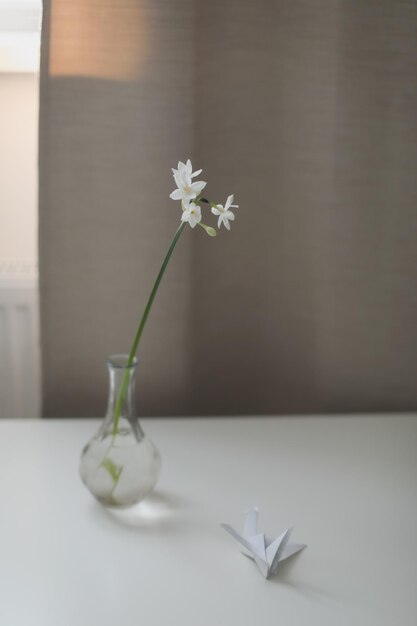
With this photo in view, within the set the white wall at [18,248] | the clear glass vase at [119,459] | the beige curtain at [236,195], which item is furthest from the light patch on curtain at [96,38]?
the clear glass vase at [119,459]

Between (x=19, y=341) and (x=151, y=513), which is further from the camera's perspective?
(x=19, y=341)

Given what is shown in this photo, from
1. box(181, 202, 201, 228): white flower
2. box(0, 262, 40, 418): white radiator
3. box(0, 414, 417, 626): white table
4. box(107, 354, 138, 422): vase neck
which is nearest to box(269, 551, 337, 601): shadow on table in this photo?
box(0, 414, 417, 626): white table

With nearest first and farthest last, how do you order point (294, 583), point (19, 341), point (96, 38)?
point (294, 583) → point (96, 38) → point (19, 341)

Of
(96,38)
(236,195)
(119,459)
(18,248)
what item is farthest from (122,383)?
(18,248)

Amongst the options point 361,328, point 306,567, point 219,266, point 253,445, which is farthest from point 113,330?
point 306,567

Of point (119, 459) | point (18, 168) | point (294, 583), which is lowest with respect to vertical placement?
point (294, 583)

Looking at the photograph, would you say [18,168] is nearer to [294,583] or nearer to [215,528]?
[215,528]
